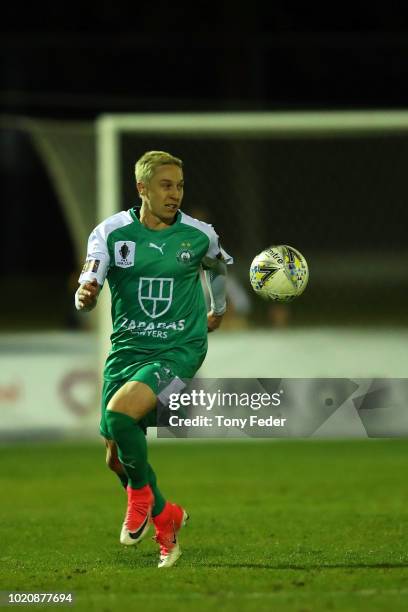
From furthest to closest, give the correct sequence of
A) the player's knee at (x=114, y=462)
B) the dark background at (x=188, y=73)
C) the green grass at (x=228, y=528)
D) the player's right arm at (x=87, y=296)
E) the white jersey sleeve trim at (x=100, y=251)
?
1. the dark background at (x=188, y=73)
2. the player's knee at (x=114, y=462)
3. the white jersey sleeve trim at (x=100, y=251)
4. the player's right arm at (x=87, y=296)
5. the green grass at (x=228, y=528)

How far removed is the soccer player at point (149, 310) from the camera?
267 inches

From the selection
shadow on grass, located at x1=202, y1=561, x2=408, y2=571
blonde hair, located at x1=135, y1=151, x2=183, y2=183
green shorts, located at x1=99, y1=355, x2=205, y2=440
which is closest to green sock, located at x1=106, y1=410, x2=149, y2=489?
green shorts, located at x1=99, y1=355, x2=205, y2=440

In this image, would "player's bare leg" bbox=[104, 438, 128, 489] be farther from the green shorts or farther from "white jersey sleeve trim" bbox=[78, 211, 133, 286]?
"white jersey sleeve trim" bbox=[78, 211, 133, 286]

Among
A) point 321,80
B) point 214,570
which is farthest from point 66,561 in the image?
point 321,80

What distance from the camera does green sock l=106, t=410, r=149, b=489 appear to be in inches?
264

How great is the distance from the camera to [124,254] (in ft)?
22.5

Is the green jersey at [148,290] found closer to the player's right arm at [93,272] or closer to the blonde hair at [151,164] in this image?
the player's right arm at [93,272]

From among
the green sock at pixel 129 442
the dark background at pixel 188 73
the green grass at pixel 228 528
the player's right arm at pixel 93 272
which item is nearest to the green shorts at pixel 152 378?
the green sock at pixel 129 442

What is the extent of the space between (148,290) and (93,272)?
1.37ft

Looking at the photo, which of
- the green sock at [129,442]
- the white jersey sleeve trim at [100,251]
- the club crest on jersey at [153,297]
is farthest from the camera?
the club crest on jersey at [153,297]

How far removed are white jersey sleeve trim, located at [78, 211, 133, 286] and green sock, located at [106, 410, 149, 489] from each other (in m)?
0.70

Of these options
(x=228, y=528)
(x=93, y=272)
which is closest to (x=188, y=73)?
(x=228, y=528)

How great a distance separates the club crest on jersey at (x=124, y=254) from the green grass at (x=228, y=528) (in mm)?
1574

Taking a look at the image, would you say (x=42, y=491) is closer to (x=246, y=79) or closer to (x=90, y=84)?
(x=246, y=79)
